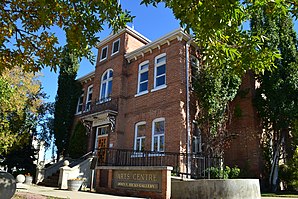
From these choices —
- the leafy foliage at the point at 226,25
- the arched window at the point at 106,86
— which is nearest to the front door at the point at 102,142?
the arched window at the point at 106,86

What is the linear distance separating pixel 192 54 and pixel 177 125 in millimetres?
4827

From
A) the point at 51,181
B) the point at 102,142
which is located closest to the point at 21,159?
the point at 51,181

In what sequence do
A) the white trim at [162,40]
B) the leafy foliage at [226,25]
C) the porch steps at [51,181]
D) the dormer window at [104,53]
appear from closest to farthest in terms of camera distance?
the leafy foliage at [226,25], the white trim at [162,40], the porch steps at [51,181], the dormer window at [104,53]

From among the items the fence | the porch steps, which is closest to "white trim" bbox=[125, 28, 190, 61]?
the fence

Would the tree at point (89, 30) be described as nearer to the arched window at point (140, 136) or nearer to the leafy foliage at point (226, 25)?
the leafy foliage at point (226, 25)

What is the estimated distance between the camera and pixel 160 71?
16.2 m

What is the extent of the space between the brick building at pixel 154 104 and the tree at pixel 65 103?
10.7ft

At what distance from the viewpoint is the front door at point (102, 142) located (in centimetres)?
1725

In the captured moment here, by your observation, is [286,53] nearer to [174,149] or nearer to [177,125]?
[177,125]

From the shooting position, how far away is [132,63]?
59.9 feet

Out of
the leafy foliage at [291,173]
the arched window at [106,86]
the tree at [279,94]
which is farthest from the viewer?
the arched window at [106,86]

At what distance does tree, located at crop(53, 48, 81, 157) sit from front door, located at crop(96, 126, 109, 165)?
402 centimetres

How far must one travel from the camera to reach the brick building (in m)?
14.3

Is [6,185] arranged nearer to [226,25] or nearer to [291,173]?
[226,25]
